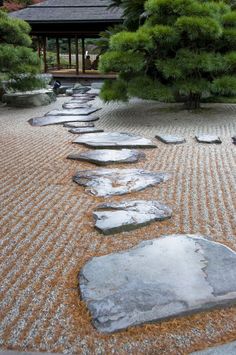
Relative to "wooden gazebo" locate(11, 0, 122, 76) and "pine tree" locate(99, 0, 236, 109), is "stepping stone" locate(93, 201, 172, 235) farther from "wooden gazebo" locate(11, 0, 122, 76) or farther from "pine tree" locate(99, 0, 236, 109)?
"wooden gazebo" locate(11, 0, 122, 76)

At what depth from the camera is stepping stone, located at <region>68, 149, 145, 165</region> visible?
12.8 ft

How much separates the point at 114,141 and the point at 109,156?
Answer: 75cm

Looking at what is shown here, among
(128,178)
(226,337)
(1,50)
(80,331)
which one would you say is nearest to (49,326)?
(80,331)

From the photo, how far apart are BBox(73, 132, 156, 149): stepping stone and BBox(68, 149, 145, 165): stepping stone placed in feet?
0.75

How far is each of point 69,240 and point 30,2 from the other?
2061 centimetres

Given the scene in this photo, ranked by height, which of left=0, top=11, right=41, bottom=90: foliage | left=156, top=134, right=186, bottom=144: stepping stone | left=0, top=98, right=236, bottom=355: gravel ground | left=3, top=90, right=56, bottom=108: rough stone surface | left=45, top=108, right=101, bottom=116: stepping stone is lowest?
left=0, top=98, right=236, bottom=355: gravel ground

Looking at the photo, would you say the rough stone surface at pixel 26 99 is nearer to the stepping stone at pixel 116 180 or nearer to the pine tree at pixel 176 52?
the pine tree at pixel 176 52

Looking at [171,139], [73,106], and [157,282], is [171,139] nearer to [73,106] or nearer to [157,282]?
[157,282]

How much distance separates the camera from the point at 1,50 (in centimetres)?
750

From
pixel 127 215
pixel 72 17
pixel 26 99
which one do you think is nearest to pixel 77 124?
pixel 26 99

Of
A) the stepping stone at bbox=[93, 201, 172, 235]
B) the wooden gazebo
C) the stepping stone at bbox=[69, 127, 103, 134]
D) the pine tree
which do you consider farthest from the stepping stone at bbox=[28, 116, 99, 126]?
the wooden gazebo

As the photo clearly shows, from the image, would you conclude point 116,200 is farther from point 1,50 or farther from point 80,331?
point 1,50

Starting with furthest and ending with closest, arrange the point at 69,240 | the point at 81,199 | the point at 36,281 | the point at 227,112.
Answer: the point at 227,112
the point at 81,199
the point at 69,240
the point at 36,281

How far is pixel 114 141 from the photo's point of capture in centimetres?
477
